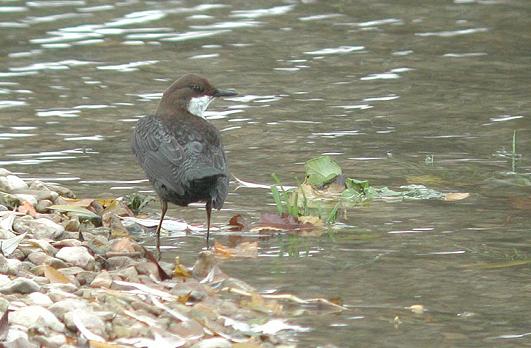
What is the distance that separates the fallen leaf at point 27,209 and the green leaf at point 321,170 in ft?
6.70

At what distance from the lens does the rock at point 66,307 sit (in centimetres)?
629

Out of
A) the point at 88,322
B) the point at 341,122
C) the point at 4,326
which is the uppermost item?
the point at 4,326

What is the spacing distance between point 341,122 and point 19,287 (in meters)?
A: 5.25

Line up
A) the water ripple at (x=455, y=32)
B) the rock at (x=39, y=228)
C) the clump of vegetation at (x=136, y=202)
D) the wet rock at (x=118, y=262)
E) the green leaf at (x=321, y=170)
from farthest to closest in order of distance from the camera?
the water ripple at (x=455, y=32) → the green leaf at (x=321, y=170) → the clump of vegetation at (x=136, y=202) → the rock at (x=39, y=228) → the wet rock at (x=118, y=262)

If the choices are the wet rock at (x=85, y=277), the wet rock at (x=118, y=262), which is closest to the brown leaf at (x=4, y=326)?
the wet rock at (x=85, y=277)

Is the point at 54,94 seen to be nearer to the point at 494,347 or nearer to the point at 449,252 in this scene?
the point at 449,252

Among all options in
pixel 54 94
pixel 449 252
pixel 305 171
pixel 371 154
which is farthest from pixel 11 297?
pixel 54 94

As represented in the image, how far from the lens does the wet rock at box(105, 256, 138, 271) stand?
7531 mm

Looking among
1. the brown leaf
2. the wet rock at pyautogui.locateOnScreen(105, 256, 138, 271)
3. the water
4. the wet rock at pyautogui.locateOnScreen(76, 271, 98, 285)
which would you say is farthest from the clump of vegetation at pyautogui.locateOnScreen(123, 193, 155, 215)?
the brown leaf

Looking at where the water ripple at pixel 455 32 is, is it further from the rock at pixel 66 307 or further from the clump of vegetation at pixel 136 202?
the rock at pixel 66 307

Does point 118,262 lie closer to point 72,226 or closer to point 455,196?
point 72,226

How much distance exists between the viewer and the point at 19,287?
661cm

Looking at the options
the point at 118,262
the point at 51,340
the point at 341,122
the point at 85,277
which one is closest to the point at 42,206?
the point at 118,262

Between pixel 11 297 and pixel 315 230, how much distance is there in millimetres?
2546
